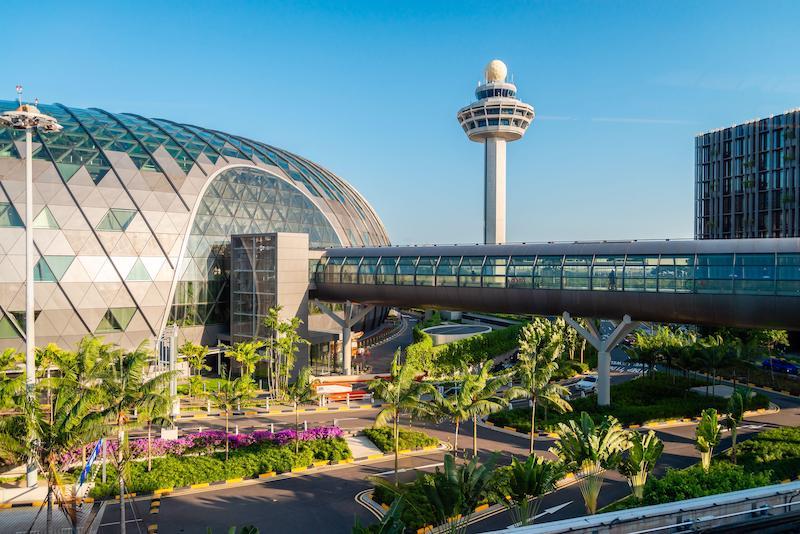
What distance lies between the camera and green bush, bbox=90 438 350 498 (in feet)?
75.7

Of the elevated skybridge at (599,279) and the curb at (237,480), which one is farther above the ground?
the elevated skybridge at (599,279)

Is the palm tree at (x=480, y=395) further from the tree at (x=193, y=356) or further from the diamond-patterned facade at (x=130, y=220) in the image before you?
the diamond-patterned facade at (x=130, y=220)

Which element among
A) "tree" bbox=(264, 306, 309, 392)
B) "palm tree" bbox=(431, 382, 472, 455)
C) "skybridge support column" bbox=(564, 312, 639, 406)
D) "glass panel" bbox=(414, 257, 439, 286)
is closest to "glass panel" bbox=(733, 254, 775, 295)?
"skybridge support column" bbox=(564, 312, 639, 406)

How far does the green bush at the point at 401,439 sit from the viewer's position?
28.0 meters

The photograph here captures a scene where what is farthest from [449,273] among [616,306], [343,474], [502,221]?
[502,221]

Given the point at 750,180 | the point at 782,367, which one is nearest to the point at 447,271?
the point at 782,367

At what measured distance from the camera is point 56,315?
Result: 36844 millimetres

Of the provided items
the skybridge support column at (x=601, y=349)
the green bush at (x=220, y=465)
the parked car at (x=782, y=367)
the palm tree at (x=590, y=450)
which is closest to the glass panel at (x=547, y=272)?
the skybridge support column at (x=601, y=349)

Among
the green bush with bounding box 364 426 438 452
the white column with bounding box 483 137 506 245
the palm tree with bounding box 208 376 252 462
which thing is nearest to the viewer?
the palm tree with bounding box 208 376 252 462

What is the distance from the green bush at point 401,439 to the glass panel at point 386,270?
14205mm

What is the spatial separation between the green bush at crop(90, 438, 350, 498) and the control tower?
168ft

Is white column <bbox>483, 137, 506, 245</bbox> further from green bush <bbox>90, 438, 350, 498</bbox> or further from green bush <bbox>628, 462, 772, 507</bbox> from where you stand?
green bush <bbox>628, 462, 772, 507</bbox>

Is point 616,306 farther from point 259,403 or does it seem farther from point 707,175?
point 707,175

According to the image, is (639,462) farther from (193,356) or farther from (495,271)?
(193,356)
